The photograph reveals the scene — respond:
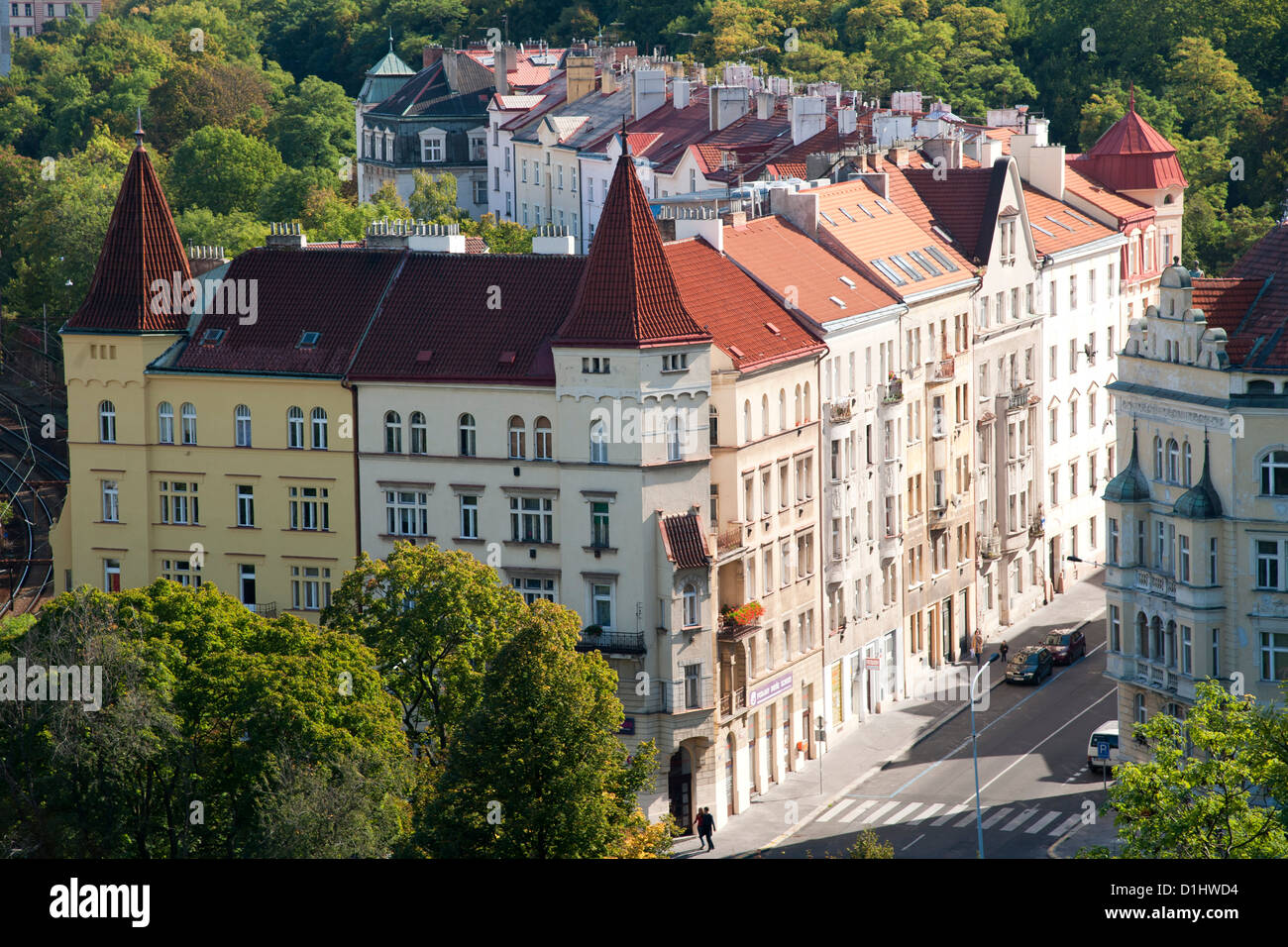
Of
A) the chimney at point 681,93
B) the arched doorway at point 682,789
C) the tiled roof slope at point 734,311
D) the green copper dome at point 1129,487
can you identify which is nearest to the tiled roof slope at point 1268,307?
the green copper dome at point 1129,487

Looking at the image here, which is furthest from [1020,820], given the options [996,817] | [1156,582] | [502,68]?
[502,68]

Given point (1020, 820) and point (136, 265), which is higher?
point (136, 265)

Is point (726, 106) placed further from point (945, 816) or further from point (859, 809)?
point (945, 816)

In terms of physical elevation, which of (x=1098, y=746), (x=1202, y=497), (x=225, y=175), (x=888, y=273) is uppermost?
(x=225, y=175)

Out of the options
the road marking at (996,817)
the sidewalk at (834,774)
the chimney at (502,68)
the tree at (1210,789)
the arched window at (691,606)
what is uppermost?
the chimney at (502,68)

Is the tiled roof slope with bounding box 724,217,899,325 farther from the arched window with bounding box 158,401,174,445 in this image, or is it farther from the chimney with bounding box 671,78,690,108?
the chimney with bounding box 671,78,690,108

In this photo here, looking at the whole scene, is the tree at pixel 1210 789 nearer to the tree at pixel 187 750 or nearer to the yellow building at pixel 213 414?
the tree at pixel 187 750
